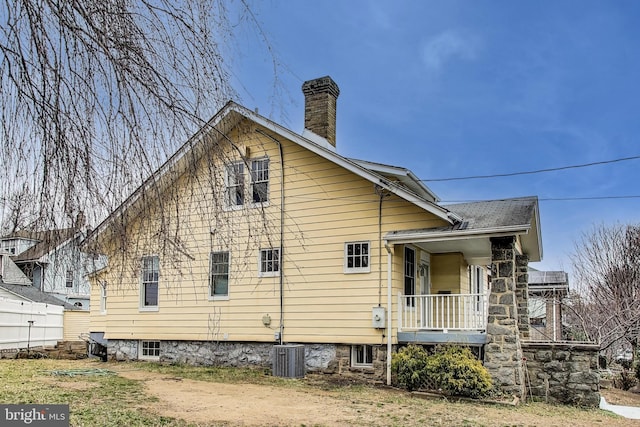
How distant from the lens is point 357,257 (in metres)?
13.4

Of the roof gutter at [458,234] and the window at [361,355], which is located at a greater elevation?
the roof gutter at [458,234]

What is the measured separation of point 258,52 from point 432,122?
10.1m

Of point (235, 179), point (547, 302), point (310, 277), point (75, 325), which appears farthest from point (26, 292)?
point (235, 179)

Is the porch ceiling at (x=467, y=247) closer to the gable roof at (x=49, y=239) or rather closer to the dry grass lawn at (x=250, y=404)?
the dry grass lawn at (x=250, y=404)

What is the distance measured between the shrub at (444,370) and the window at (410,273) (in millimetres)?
1807

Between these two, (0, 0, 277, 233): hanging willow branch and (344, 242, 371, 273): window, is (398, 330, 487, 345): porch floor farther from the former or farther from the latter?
(0, 0, 277, 233): hanging willow branch

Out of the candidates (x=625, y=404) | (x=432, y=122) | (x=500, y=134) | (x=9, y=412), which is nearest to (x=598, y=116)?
(x=500, y=134)

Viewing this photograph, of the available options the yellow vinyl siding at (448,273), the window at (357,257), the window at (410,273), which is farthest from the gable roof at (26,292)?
the window at (410,273)

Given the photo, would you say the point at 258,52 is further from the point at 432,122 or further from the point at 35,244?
the point at 432,122

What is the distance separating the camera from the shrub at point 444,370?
35.5 feet

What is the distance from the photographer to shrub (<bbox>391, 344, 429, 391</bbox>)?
1148 cm

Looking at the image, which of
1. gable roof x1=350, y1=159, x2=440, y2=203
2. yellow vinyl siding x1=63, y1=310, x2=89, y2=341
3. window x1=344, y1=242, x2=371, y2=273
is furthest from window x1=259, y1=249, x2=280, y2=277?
yellow vinyl siding x1=63, y1=310, x2=89, y2=341

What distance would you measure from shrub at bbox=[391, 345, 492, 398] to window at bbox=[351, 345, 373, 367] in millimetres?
1187

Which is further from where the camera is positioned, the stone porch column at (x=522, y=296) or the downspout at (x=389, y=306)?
the stone porch column at (x=522, y=296)
